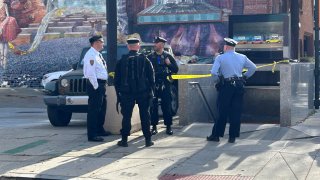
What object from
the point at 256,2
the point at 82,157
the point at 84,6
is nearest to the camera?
the point at 82,157

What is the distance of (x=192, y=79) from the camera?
1161cm

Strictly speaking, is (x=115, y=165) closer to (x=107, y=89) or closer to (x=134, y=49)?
(x=134, y=49)

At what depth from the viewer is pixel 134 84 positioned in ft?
30.3

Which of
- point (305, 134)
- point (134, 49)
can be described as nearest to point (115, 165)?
point (134, 49)

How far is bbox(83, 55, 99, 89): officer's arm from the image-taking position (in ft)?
32.1

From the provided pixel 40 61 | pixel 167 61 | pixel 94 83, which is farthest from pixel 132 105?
pixel 40 61

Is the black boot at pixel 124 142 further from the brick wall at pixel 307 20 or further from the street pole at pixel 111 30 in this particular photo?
the brick wall at pixel 307 20

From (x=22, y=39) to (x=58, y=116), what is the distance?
17405 mm

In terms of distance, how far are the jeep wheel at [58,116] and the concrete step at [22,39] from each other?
16.9m

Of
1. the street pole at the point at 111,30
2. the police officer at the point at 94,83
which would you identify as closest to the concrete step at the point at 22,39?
the street pole at the point at 111,30

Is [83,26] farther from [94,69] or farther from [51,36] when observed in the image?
[94,69]

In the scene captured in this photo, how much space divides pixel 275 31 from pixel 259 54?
88 cm

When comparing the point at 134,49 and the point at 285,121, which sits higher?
the point at 134,49

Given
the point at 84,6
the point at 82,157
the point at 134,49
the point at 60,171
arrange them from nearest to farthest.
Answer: the point at 60,171
the point at 82,157
the point at 134,49
the point at 84,6
